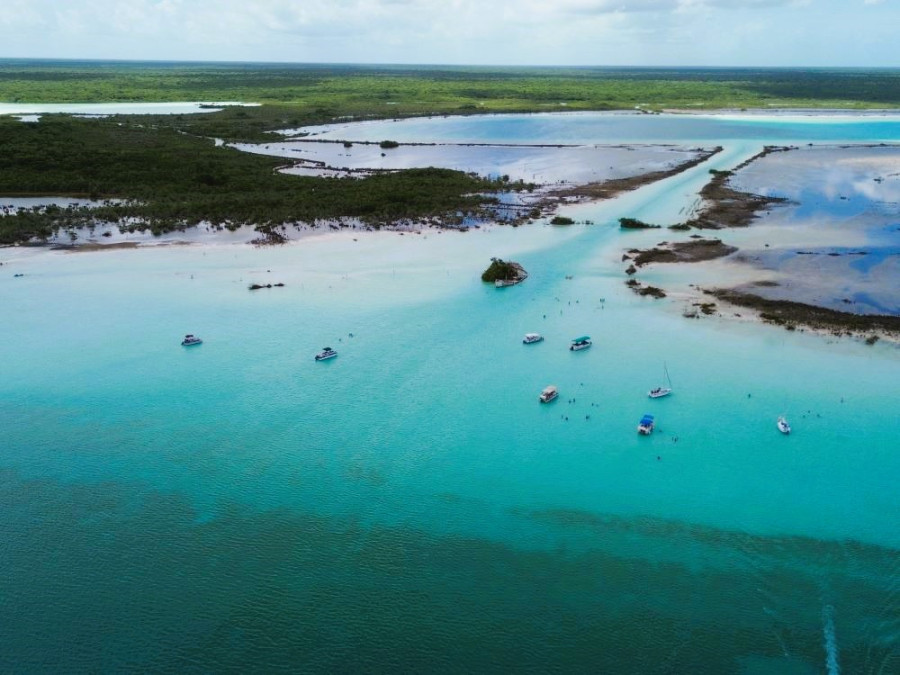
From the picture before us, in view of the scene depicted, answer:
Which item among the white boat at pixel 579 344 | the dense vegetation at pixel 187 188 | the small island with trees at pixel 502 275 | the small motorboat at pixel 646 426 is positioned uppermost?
the dense vegetation at pixel 187 188

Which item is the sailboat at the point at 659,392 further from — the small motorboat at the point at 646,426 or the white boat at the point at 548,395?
the white boat at the point at 548,395

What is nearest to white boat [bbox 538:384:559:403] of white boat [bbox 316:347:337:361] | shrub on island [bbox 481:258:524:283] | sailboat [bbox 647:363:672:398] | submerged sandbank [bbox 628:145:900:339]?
sailboat [bbox 647:363:672:398]

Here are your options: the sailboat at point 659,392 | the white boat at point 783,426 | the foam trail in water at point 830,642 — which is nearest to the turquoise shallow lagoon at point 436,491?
the foam trail in water at point 830,642

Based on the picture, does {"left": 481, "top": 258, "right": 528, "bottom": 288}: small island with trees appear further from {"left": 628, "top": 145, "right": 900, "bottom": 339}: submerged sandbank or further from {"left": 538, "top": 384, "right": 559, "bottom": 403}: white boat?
{"left": 538, "top": 384, "right": 559, "bottom": 403}: white boat

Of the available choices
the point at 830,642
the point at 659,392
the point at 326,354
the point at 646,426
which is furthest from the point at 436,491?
the point at 830,642

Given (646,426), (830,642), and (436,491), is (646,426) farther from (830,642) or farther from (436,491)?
(830,642)
